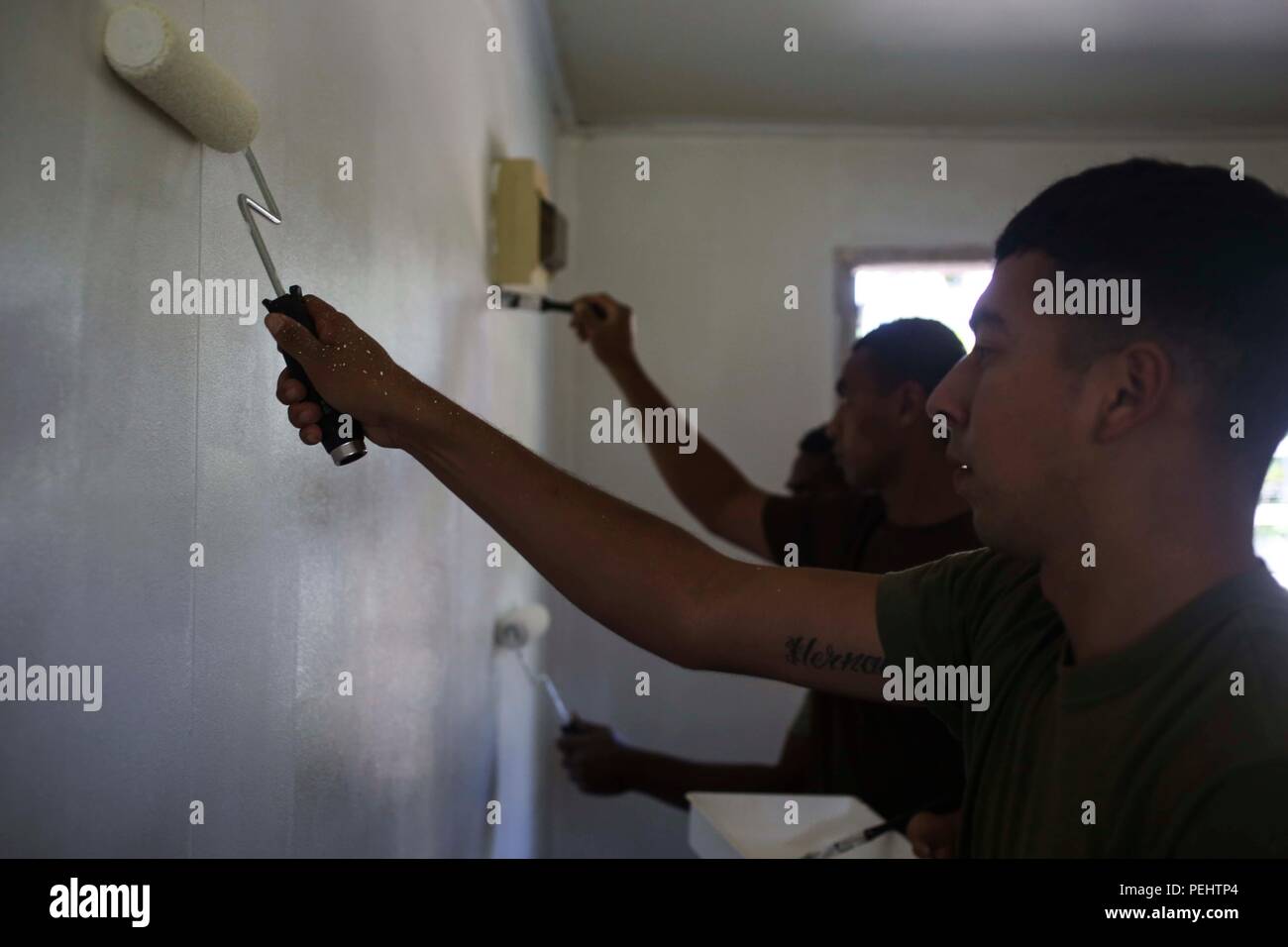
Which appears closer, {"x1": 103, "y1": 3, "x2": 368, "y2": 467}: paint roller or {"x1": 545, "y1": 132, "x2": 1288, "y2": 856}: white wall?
{"x1": 103, "y1": 3, "x2": 368, "y2": 467}: paint roller

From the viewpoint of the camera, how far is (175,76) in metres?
0.53

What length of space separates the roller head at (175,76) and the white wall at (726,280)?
7.06ft

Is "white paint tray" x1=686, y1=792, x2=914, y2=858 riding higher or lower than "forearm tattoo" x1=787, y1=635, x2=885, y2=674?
lower

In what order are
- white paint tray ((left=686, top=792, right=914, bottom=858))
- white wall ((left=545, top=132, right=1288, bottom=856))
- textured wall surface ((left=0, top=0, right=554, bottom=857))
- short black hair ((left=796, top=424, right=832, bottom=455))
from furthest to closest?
white wall ((left=545, top=132, right=1288, bottom=856)), short black hair ((left=796, top=424, right=832, bottom=455)), white paint tray ((left=686, top=792, right=914, bottom=858)), textured wall surface ((left=0, top=0, right=554, bottom=857))

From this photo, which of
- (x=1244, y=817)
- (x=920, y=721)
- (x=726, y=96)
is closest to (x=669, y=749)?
(x=920, y=721)

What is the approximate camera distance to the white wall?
2748 millimetres

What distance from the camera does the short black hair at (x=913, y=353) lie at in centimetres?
158

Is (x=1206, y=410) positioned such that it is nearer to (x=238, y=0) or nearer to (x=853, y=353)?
(x=238, y=0)

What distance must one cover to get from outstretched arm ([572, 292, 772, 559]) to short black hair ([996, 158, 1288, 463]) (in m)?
1.11

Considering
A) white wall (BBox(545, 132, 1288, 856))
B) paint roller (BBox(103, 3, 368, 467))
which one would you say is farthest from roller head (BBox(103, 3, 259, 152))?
white wall (BBox(545, 132, 1288, 856))

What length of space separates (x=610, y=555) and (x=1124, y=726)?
1.11ft

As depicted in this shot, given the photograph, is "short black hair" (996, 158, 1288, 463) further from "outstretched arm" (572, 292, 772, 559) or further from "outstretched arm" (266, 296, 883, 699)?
"outstretched arm" (572, 292, 772, 559)
